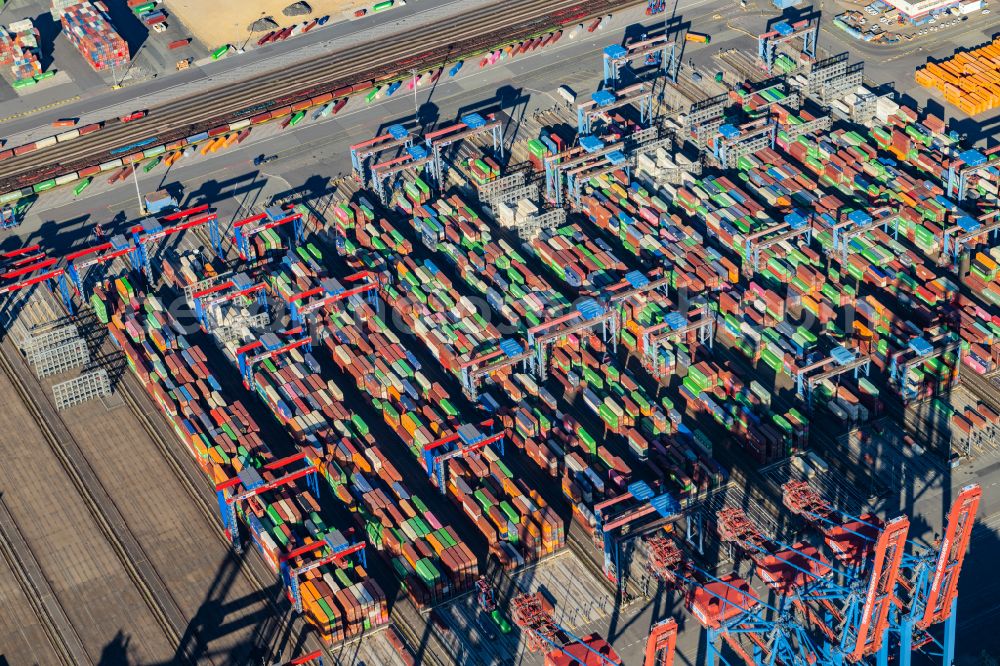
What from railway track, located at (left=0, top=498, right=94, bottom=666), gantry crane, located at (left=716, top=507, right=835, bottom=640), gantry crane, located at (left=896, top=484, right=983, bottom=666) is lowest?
gantry crane, located at (left=896, top=484, right=983, bottom=666)

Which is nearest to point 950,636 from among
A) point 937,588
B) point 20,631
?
point 937,588

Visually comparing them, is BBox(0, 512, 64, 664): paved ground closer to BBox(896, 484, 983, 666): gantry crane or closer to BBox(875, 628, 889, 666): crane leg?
BBox(875, 628, 889, 666): crane leg

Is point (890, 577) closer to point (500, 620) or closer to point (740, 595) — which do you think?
point (740, 595)

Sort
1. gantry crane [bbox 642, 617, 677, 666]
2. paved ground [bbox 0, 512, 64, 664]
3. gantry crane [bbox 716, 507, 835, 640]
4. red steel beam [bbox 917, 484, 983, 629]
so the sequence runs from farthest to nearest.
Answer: paved ground [bbox 0, 512, 64, 664] < gantry crane [bbox 716, 507, 835, 640] < red steel beam [bbox 917, 484, 983, 629] < gantry crane [bbox 642, 617, 677, 666]

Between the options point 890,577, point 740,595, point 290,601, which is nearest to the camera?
point 890,577

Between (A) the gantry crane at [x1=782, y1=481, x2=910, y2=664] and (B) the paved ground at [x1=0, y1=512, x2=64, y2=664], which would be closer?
(A) the gantry crane at [x1=782, y1=481, x2=910, y2=664]

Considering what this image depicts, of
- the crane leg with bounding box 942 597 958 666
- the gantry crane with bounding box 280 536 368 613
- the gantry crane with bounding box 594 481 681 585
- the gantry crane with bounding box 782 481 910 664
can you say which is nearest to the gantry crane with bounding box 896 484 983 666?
the crane leg with bounding box 942 597 958 666

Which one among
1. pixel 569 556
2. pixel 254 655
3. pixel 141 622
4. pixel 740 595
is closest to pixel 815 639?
pixel 740 595
